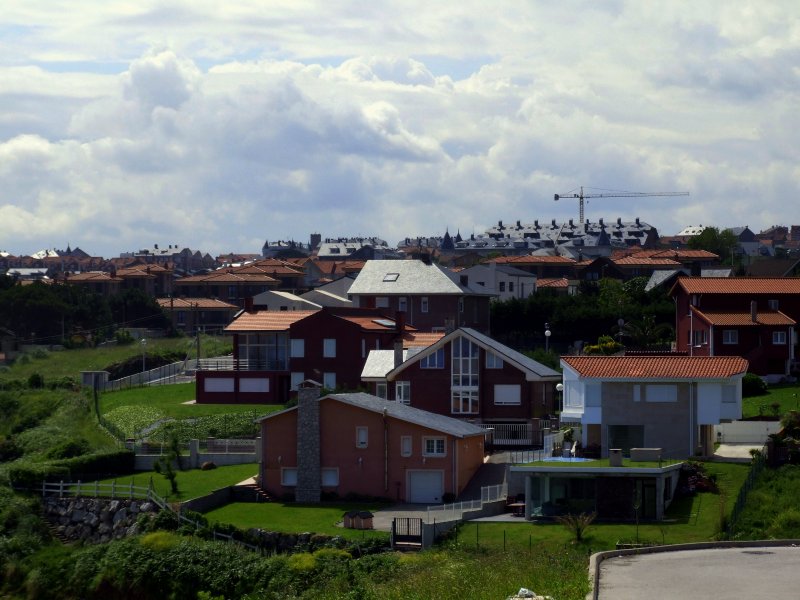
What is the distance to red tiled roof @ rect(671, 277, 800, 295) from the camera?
7444cm

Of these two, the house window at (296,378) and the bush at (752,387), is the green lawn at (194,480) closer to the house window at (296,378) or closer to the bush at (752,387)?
the house window at (296,378)

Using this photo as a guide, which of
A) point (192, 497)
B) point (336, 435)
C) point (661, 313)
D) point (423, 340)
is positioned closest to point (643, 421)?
point (336, 435)

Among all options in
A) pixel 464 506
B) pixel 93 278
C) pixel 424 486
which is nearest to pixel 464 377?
pixel 424 486

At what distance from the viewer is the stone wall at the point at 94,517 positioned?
169 feet

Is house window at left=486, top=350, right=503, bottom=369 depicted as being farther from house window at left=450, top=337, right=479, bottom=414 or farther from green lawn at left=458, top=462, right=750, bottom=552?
green lawn at left=458, top=462, right=750, bottom=552

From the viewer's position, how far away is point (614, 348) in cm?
7150

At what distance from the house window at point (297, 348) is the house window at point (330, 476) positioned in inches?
926

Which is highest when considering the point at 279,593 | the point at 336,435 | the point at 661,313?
the point at 661,313

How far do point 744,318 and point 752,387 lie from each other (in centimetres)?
842

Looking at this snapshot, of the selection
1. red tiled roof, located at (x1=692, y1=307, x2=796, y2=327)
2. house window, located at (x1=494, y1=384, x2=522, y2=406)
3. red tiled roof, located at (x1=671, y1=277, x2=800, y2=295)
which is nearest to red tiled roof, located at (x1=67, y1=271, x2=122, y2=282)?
red tiled roof, located at (x1=671, y1=277, x2=800, y2=295)

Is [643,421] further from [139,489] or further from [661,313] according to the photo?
[661,313]

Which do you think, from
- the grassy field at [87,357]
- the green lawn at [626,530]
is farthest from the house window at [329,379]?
the green lawn at [626,530]

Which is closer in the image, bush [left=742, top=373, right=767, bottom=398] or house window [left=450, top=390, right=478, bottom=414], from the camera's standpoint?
house window [left=450, top=390, right=478, bottom=414]

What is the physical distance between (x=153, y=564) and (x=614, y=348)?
31.7 metres
